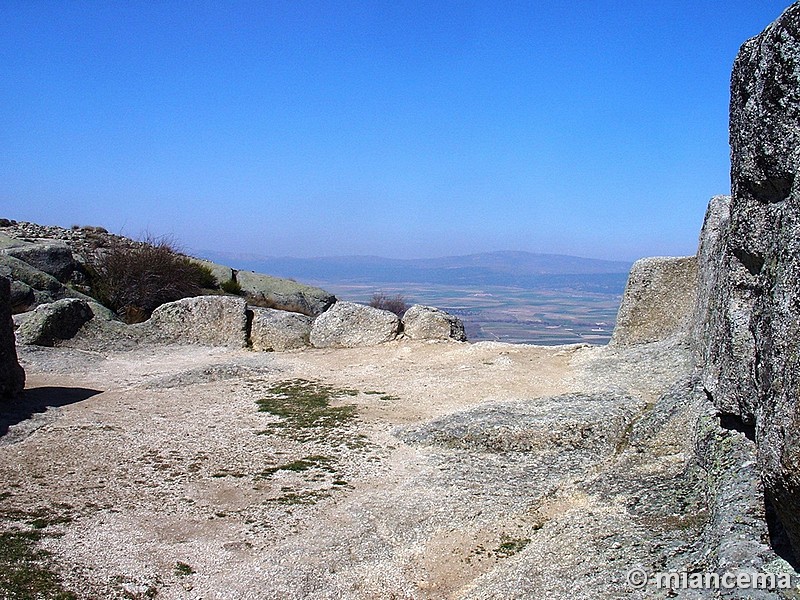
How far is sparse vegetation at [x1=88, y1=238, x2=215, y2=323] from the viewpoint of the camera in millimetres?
18406

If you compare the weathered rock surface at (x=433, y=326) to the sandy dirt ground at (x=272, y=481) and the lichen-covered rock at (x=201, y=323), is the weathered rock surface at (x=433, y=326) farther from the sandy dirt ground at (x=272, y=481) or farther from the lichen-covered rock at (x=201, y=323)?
the lichen-covered rock at (x=201, y=323)

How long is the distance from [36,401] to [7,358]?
671mm

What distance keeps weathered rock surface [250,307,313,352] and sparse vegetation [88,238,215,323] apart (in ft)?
13.8

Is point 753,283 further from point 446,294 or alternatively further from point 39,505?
point 446,294

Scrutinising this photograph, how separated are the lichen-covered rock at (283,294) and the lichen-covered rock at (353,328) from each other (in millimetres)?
7968

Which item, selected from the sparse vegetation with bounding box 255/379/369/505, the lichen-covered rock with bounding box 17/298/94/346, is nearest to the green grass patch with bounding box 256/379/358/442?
the sparse vegetation with bounding box 255/379/369/505

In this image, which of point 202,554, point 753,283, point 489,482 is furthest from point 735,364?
point 202,554

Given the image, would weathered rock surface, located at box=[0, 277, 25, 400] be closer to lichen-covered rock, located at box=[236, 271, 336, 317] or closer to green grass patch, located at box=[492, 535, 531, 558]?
green grass patch, located at box=[492, 535, 531, 558]

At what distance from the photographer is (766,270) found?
393 cm

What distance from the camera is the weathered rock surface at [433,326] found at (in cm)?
1412

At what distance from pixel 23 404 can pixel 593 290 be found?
210 ft

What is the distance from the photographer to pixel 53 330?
13.7 metres

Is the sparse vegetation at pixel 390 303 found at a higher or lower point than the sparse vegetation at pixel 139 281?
lower

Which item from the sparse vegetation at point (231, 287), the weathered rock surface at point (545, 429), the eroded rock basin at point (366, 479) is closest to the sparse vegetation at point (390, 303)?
the sparse vegetation at point (231, 287)
